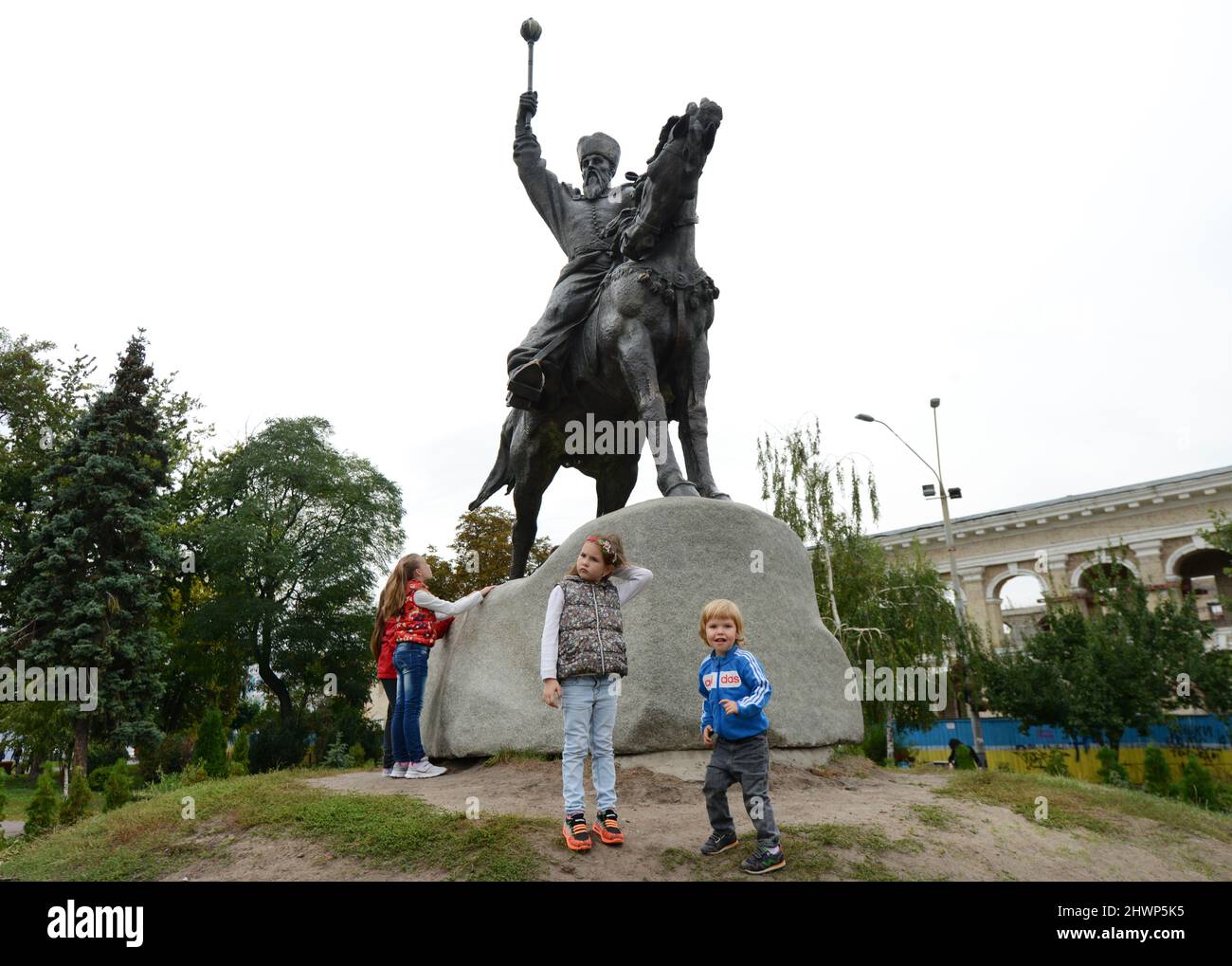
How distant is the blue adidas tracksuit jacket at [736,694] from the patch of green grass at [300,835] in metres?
1.06

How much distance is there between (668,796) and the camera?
5.23 m

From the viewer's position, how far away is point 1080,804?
556 centimetres

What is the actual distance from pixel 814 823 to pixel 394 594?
3.91 meters

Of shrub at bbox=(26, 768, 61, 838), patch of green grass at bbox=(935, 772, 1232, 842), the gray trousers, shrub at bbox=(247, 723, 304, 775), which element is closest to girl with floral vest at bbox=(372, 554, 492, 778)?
the gray trousers

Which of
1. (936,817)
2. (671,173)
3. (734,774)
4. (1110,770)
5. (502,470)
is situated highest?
(671,173)

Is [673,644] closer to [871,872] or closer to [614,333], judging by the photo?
[871,872]

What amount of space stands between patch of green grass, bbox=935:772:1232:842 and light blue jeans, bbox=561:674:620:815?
2.72 m

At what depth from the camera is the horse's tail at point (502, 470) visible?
30.0ft

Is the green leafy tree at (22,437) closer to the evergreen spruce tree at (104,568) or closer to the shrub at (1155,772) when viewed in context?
the evergreen spruce tree at (104,568)

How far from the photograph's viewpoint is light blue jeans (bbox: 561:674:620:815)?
4172 mm

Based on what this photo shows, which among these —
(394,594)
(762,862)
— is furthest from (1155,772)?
(762,862)

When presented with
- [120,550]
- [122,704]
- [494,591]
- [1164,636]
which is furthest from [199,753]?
[1164,636]
